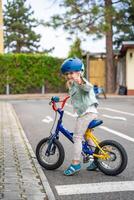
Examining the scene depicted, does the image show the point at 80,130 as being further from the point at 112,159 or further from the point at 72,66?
the point at 72,66

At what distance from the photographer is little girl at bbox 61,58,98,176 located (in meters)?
6.68

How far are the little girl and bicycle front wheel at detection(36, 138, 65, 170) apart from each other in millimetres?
409

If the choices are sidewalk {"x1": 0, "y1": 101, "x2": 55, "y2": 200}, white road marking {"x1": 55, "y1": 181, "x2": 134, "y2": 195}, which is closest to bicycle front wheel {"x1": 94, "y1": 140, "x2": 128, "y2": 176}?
white road marking {"x1": 55, "y1": 181, "x2": 134, "y2": 195}

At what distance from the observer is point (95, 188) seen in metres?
6.01

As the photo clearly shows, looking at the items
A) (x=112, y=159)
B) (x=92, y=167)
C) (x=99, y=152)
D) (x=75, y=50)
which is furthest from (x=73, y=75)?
(x=75, y=50)

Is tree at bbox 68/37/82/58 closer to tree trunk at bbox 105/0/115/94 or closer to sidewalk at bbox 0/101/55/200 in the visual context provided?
tree trunk at bbox 105/0/115/94

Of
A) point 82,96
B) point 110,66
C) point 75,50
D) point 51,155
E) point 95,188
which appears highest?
point 75,50

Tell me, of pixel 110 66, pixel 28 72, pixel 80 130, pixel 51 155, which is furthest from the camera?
pixel 110 66

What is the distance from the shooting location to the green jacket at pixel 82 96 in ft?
21.9

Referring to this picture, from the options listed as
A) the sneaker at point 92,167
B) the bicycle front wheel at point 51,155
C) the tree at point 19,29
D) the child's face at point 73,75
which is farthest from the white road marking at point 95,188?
the tree at point 19,29

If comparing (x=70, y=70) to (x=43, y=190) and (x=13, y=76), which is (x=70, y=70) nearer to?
(x=43, y=190)

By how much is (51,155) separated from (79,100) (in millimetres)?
1059

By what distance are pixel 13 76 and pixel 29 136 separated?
24296 mm

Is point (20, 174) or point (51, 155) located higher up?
point (51, 155)
